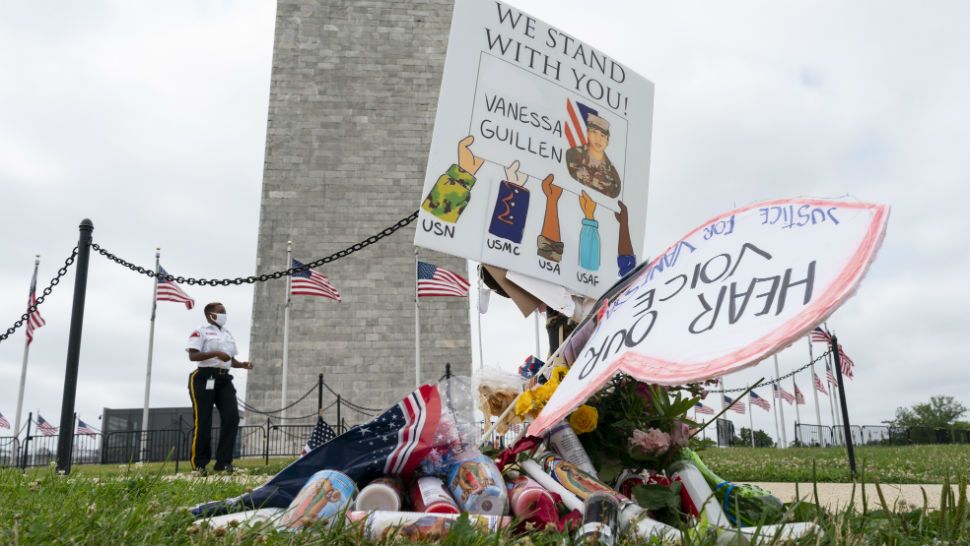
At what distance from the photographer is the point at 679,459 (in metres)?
2.64

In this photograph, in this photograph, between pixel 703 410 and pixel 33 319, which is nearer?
pixel 33 319

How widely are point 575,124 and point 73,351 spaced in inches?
178

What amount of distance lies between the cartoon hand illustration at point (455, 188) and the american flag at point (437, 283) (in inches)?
404

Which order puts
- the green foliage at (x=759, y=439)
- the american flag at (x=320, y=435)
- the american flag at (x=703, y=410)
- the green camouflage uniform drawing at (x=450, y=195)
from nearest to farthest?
the american flag at (x=320, y=435) → the green camouflage uniform drawing at (x=450, y=195) → the american flag at (x=703, y=410) → the green foliage at (x=759, y=439)

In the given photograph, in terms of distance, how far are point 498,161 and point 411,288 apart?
1684cm

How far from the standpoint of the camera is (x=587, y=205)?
4164 mm

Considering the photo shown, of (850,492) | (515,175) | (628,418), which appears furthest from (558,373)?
(850,492)

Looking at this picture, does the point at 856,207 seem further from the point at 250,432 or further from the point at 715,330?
the point at 250,432

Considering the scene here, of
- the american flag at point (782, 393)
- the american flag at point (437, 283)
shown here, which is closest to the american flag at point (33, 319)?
the american flag at point (437, 283)

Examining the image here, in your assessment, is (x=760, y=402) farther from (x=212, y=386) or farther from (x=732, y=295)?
(x=732, y=295)

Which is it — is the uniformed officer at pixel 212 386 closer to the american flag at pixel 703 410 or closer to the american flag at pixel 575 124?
the american flag at pixel 575 124

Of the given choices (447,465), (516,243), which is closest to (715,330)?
(447,465)

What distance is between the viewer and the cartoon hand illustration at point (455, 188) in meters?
3.69

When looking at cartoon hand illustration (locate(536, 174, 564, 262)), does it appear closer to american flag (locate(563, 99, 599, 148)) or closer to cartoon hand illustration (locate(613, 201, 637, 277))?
american flag (locate(563, 99, 599, 148))
